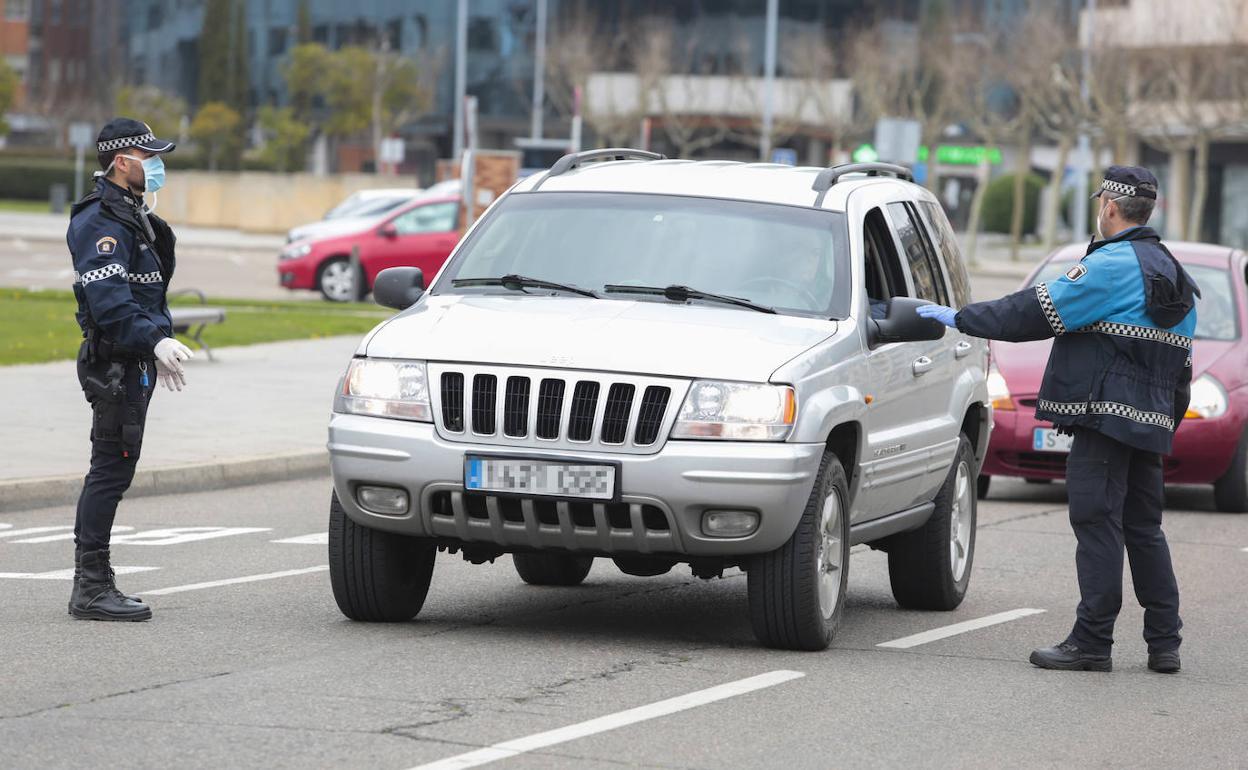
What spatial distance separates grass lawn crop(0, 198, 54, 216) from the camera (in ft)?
232

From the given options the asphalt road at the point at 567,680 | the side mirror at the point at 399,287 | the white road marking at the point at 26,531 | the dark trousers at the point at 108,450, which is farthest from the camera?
the white road marking at the point at 26,531

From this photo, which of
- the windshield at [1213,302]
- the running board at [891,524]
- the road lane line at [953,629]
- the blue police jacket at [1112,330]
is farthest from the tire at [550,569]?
the windshield at [1213,302]

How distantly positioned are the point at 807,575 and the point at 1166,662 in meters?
1.40

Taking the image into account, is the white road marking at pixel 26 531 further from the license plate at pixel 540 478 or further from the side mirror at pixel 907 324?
the side mirror at pixel 907 324

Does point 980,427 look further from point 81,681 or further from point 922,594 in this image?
point 81,681

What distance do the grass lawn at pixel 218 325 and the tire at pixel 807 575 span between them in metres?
12.8

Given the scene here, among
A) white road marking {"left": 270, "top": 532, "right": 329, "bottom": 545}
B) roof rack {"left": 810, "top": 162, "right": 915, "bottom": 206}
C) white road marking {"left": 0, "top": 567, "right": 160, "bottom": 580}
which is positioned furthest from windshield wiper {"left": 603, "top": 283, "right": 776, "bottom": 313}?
white road marking {"left": 270, "top": 532, "right": 329, "bottom": 545}

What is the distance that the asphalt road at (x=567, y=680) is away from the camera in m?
6.24

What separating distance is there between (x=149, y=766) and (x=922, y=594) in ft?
14.8

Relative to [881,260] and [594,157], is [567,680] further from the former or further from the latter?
[594,157]

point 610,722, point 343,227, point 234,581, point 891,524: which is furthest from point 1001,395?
point 343,227

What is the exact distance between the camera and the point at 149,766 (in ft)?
19.0

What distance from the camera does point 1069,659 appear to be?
7.99 m

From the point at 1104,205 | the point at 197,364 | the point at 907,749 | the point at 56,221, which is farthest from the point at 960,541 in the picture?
the point at 56,221
